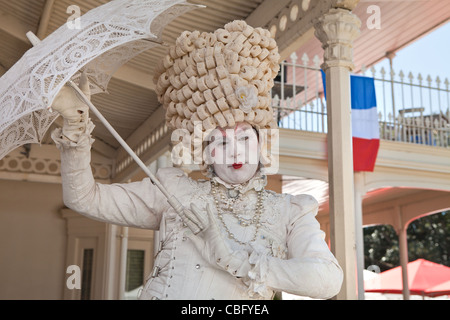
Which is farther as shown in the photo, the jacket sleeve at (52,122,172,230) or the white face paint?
the white face paint

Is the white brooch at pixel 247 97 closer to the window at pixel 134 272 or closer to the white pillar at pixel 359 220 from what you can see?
the white pillar at pixel 359 220

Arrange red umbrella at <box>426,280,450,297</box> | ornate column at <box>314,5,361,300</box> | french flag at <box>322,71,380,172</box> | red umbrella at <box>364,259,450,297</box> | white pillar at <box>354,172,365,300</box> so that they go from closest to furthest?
ornate column at <box>314,5,361,300</box>, white pillar at <box>354,172,365,300</box>, french flag at <box>322,71,380,172</box>, red umbrella at <box>426,280,450,297</box>, red umbrella at <box>364,259,450,297</box>

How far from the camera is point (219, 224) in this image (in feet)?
6.15

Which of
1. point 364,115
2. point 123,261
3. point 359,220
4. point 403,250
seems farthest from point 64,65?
point 403,250

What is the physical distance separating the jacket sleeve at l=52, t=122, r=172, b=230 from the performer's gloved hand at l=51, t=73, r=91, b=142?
2 cm

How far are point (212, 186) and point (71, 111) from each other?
58 cm

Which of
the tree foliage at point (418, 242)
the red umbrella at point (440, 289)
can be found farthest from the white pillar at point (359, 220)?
the tree foliage at point (418, 242)

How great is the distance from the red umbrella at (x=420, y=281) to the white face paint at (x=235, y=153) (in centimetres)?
862

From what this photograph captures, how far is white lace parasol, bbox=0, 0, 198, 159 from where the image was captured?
5.39ft

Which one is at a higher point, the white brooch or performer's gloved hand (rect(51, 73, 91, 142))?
the white brooch

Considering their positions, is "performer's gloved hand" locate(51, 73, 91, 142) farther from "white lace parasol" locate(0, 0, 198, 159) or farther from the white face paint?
the white face paint

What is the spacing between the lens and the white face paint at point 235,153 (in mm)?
1943

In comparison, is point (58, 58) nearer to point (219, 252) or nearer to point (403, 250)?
point (219, 252)

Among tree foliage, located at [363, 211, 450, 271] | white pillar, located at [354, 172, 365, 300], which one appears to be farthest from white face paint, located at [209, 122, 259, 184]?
tree foliage, located at [363, 211, 450, 271]
